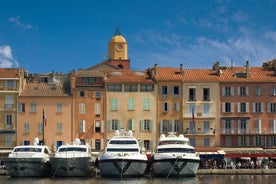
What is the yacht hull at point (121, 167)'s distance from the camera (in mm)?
79875

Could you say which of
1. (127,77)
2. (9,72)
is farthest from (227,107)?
(9,72)

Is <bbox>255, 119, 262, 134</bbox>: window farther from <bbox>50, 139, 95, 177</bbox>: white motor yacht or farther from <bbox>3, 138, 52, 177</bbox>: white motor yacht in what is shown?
<bbox>3, 138, 52, 177</bbox>: white motor yacht

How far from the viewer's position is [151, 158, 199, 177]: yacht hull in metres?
81.2

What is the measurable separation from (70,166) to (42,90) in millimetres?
21716

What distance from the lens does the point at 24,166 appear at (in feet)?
274

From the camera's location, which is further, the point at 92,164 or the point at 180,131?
the point at 180,131

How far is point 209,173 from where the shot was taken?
88.1 meters

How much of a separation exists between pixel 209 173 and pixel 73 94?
23238mm

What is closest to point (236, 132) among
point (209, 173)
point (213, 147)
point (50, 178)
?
point (213, 147)

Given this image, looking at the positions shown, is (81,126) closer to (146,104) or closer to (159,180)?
(146,104)

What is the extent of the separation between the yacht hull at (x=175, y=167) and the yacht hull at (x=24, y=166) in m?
12.7

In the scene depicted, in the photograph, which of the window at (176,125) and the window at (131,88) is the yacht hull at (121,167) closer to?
the window at (176,125)

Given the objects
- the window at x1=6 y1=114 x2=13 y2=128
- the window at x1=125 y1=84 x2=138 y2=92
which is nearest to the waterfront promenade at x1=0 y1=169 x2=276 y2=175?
the window at x1=125 y1=84 x2=138 y2=92

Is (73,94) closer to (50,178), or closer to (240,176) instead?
(50,178)
